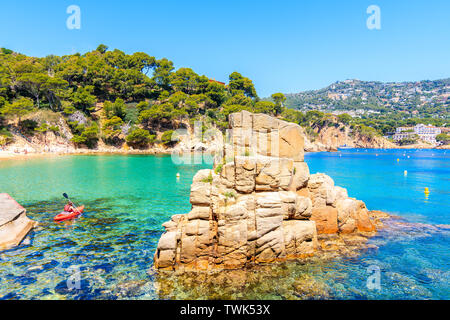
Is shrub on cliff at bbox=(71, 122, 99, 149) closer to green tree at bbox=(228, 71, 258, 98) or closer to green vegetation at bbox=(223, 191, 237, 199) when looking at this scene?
green tree at bbox=(228, 71, 258, 98)

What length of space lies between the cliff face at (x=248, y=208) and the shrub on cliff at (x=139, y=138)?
6109 centimetres

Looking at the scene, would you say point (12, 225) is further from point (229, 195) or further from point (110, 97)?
point (110, 97)

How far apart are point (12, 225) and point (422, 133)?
19697 cm

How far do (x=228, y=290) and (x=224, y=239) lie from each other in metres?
1.95

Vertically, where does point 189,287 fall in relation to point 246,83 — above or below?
below

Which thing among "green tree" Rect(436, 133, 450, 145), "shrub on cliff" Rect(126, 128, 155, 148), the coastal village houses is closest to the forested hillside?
"shrub on cliff" Rect(126, 128, 155, 148)

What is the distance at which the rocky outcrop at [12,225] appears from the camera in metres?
12.8

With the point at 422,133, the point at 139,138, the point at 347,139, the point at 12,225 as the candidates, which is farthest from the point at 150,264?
the point at 422,133

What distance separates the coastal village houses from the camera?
155 meters

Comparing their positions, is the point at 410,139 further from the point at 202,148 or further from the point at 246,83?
the point at 202,148

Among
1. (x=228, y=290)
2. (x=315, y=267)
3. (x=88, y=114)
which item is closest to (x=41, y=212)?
(x=228, y=290)

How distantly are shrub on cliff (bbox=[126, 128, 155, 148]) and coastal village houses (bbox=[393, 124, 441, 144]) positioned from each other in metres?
154

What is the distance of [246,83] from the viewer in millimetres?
97000

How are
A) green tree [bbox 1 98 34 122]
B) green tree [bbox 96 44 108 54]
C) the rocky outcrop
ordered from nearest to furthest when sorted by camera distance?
the rocky outcrop < green tree [bbox 1 98 34 122] < green tree [bbox 96 44 108 54]
